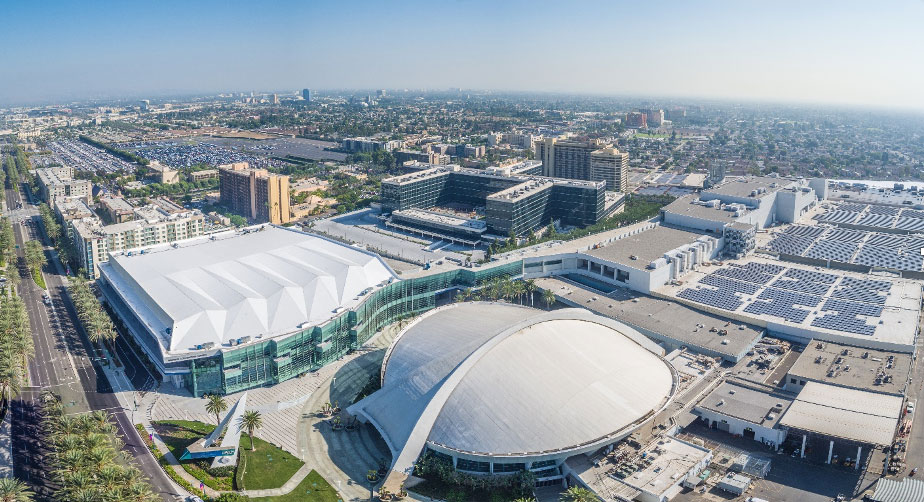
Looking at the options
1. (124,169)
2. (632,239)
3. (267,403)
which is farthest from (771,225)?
(124,169)

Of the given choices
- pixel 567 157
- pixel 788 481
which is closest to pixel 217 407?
pixel 788 481

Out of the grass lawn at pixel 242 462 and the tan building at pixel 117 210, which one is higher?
the tan building at pixel 117 210

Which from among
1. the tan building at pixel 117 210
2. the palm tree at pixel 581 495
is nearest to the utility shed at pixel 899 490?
the palm tree at pixel 581 495

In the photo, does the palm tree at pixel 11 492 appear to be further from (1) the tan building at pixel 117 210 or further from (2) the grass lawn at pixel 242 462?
(1) the tan building at pixel 117 210

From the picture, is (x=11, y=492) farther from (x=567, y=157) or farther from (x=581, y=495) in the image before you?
(x=567, y=157)

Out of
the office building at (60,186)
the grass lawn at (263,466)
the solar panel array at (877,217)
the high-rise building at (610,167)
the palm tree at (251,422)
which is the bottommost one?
the grass lawn at (263,466)

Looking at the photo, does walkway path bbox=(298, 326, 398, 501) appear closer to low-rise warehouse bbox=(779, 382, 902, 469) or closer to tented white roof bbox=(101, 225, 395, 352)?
tented white roof bbox=(101, 225, 395, 352)

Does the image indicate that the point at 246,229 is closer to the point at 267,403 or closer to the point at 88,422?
the point at 267,403
